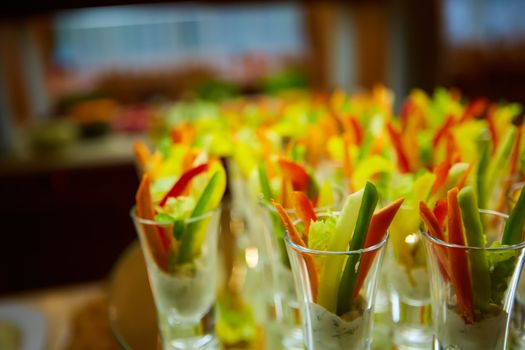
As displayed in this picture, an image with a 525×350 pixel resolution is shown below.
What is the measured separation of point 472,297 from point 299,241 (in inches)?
8.6

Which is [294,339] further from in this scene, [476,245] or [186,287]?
[476,245]

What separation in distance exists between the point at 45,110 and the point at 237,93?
1.07m

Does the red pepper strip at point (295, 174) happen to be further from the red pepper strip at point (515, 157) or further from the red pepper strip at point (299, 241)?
the red pepper strip at point (515, 157)

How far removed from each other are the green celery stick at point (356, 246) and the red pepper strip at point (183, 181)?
282mm

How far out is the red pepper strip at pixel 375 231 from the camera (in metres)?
0.66

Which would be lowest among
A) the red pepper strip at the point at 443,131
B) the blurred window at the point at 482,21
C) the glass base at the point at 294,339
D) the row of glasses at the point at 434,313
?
the glass base at the point at 294,339

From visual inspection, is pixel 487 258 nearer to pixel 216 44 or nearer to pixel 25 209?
pixel 25 209

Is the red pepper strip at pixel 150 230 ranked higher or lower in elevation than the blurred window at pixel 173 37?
lower

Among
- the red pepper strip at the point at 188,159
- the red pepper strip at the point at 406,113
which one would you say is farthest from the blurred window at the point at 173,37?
the red pepper strip at the point at 188,159

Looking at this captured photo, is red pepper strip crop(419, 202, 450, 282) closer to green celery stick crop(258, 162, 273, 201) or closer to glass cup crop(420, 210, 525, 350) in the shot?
glass cup crop(420, 210, 525, 350)

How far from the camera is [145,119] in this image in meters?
2.90

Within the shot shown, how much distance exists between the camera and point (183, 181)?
84 cm

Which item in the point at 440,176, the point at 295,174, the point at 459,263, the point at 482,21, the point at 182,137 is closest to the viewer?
the point at 459,263

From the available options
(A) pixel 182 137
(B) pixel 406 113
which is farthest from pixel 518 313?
(A) pixel 182 137
